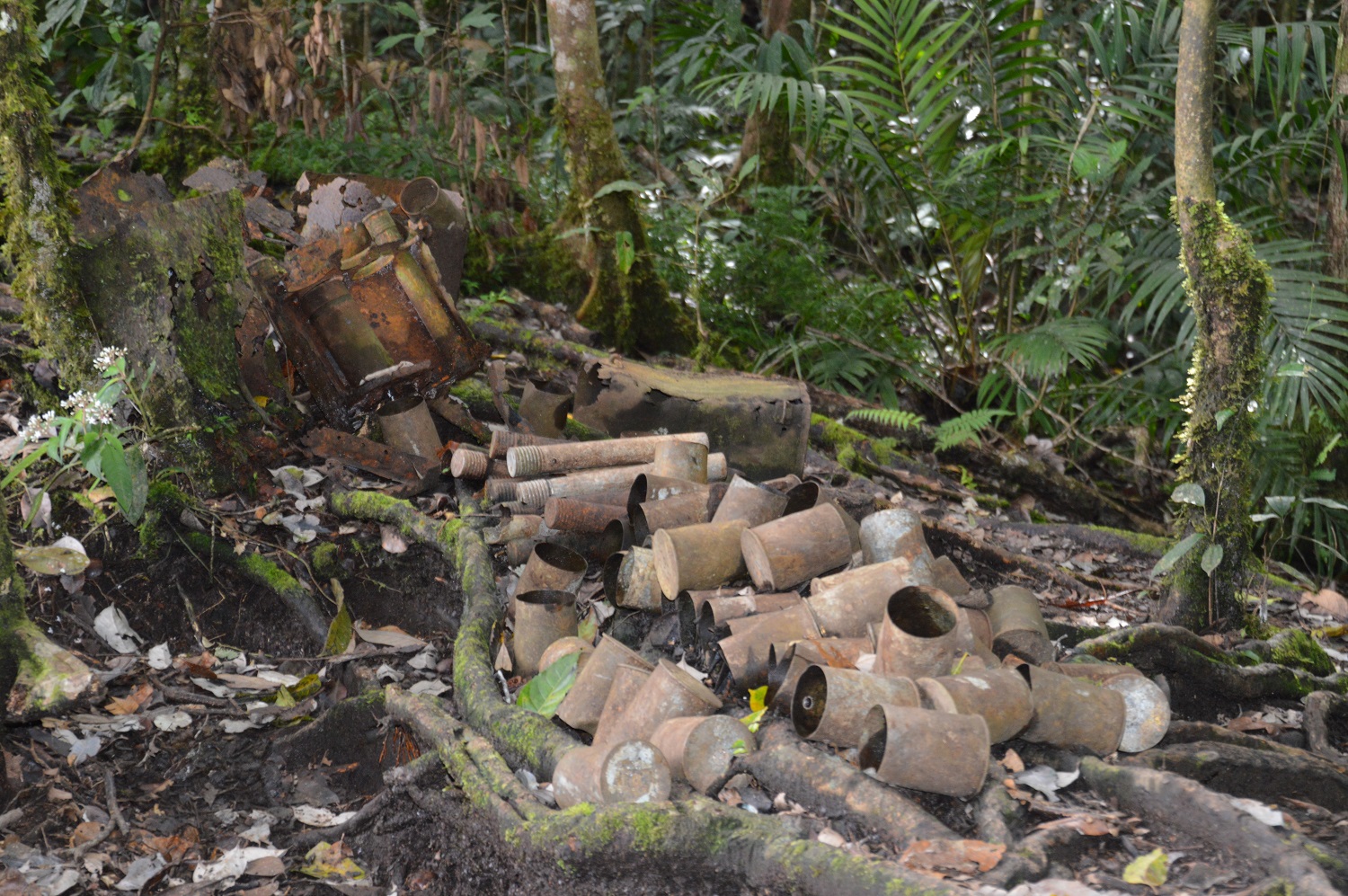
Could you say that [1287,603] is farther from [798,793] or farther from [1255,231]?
[798,793]

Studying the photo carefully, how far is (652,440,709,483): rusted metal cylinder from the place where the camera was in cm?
367

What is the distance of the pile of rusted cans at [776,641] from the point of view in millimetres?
2312

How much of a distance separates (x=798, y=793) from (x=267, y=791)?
59.8 inches

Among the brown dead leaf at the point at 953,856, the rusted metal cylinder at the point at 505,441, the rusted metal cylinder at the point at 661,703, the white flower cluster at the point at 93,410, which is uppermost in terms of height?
the white flower cluster at the point at 93,410

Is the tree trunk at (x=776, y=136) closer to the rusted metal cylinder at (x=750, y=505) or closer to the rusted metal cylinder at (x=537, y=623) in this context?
the rusted metal cylinder at (x=750, y=505)

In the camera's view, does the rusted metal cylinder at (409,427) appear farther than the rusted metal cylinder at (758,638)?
Yes

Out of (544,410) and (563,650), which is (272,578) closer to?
(563,650)

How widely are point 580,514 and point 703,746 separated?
1.19 metres

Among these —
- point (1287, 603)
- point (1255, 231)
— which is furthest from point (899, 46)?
point (1287, 603)

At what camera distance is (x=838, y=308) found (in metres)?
7.27

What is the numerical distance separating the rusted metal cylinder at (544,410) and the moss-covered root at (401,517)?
2.54 feet

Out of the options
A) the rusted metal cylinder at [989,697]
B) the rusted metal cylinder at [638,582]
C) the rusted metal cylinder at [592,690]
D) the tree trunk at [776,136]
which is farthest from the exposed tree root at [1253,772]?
the tree trunk at [776,136]

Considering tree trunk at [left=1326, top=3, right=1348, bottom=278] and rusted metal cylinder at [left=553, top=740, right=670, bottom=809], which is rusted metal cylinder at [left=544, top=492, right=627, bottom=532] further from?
tree trunk at [left=1326, top=3, right=1348, bottom=278]

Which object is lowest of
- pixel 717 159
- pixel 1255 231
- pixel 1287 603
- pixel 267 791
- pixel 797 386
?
pixel 1287 603
